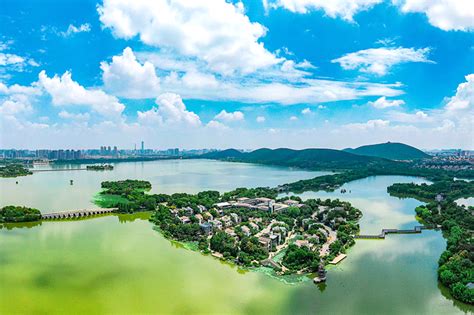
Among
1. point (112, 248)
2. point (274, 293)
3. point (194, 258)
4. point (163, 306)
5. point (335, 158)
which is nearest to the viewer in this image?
point (163, 306)

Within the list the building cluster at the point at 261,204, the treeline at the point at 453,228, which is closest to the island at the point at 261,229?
the building cluster at the point at 261,204

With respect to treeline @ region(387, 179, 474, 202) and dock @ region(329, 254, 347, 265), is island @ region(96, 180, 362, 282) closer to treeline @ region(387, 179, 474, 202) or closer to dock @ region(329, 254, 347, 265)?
dock @ region(329, 254, 347, 265)

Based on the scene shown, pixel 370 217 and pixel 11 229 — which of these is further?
pixel 370 217

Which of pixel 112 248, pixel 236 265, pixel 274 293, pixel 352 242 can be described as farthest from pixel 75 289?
pixel 352 242

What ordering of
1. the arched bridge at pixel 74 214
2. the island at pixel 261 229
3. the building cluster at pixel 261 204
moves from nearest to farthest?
the island at pixel 261 229
the arched bridge at pixel 74 214
the building cluster at pixel 261 204

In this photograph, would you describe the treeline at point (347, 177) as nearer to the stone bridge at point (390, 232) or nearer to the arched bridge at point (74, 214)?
the stone bridge at point (390, 232)

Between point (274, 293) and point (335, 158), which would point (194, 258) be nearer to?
point (274, 293)
